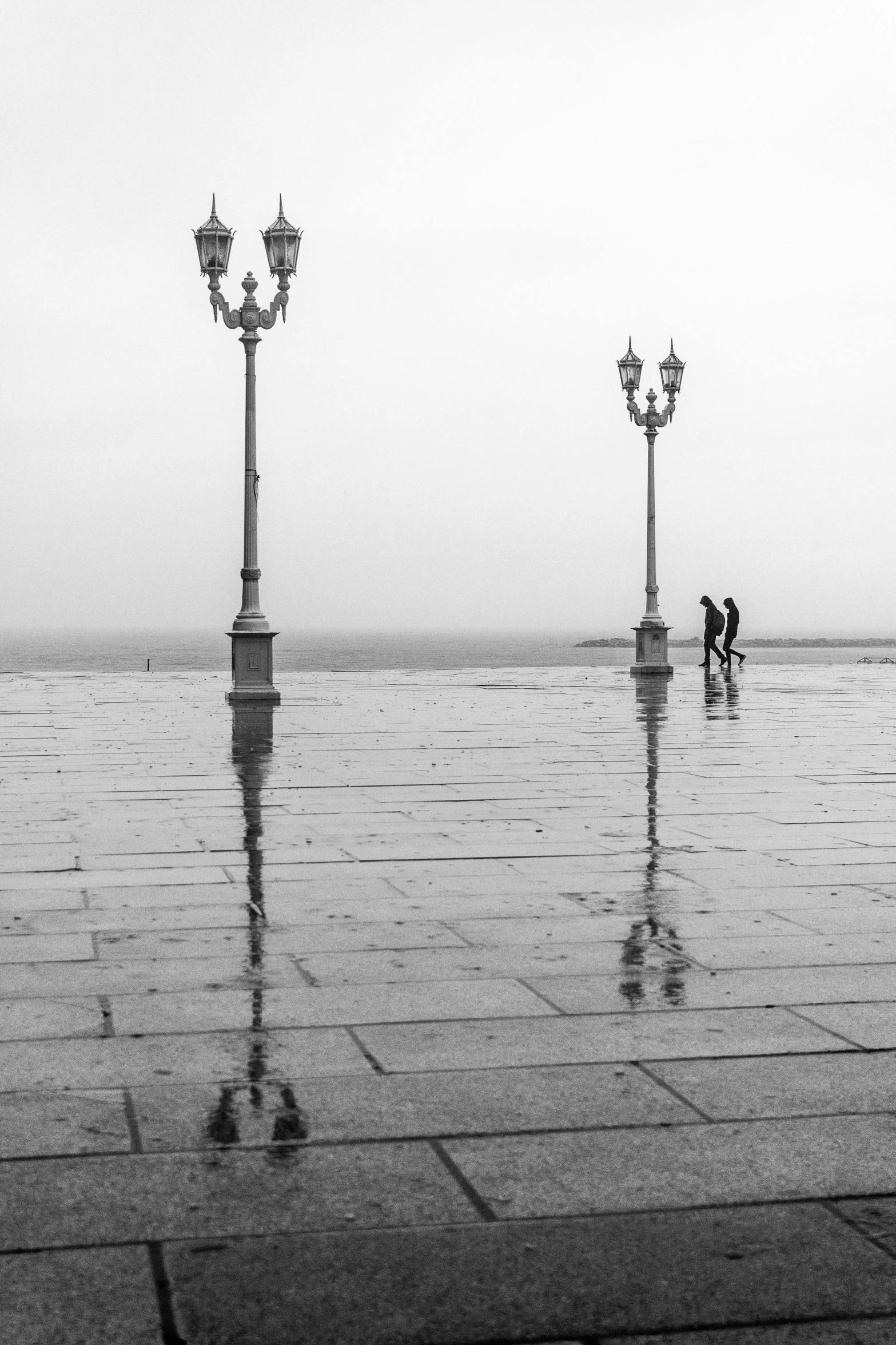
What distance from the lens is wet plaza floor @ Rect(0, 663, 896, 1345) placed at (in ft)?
9.89

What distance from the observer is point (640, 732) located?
17250mm

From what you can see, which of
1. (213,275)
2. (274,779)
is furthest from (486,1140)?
(213,275)

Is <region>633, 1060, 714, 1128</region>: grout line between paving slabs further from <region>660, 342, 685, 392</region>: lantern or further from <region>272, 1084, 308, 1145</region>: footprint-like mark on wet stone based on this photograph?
<region>660, 342, 685, 392</region>: lantern

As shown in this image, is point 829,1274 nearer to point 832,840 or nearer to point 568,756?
point 832,840

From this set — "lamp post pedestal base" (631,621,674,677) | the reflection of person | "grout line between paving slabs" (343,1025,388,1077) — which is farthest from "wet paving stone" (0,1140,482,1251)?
the reflection of person

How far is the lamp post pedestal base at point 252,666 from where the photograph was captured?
888 inches

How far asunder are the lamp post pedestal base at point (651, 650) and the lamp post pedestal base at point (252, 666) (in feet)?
36.3

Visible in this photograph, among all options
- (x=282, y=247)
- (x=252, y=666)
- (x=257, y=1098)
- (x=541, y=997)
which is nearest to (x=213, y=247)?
(x=282, y=247)

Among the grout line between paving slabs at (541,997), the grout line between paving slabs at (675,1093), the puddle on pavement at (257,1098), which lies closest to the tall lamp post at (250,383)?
the puddle on pavement at (257,1098)

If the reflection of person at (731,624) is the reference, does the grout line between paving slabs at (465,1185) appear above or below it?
below

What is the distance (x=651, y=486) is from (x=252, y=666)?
12.7m

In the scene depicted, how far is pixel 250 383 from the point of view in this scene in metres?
23.2

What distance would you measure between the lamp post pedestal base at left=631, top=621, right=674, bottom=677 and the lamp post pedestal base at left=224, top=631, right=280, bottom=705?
11.1 metres

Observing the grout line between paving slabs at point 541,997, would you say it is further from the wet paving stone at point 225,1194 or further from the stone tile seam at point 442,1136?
the wet paving stone at point 225,1194
